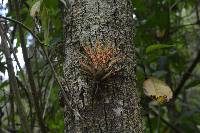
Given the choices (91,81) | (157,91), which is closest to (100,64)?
(91,81)

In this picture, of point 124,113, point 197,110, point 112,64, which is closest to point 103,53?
point 112,64

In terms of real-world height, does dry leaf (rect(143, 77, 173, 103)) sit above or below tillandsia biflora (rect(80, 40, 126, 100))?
below

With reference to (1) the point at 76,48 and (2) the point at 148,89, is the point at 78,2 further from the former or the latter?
(2) the point at 148,89

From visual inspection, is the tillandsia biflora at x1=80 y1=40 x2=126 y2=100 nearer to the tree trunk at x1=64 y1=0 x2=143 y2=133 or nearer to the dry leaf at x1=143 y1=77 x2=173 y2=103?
the tree trunk at x1=64 y1=0 x2=143 y2=133

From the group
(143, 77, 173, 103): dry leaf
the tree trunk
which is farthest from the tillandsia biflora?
(143, 77, 173, 103): dry leaf

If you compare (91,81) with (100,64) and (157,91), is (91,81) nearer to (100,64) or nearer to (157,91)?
(100,64)

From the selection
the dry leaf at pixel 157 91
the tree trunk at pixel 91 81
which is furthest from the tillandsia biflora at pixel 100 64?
the dry leaf at pixel 157 91
